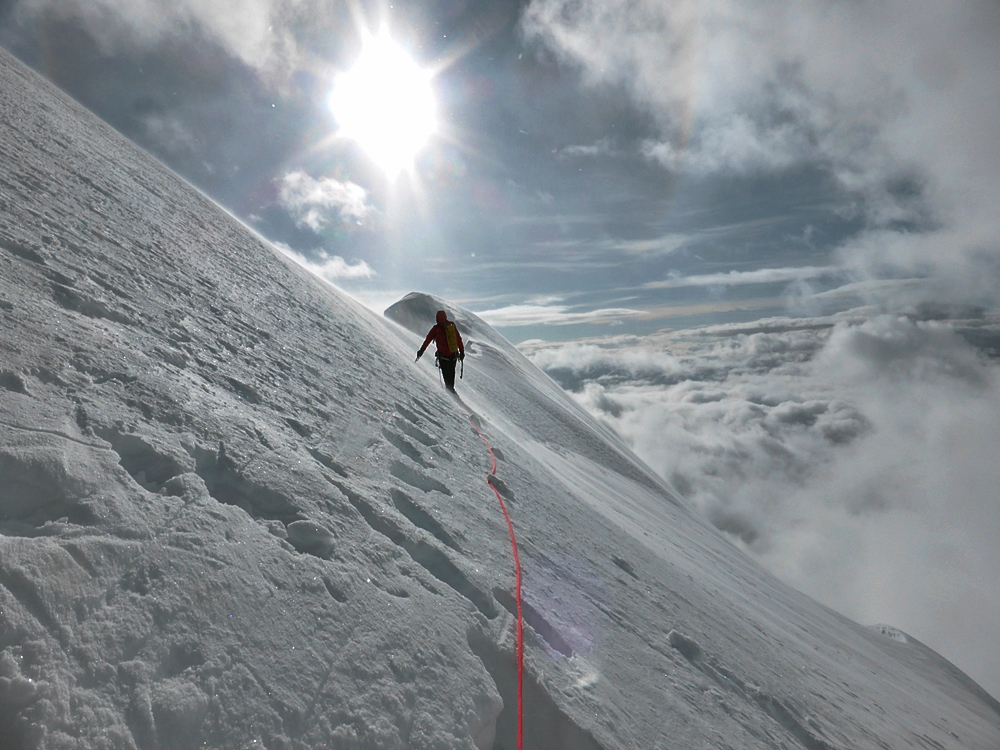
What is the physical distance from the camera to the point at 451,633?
360 cm

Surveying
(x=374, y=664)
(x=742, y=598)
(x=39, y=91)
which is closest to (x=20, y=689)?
(x=374, y=664)

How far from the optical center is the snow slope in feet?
7.82

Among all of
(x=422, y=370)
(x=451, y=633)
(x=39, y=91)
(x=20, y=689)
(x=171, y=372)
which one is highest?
(x=39, y=91)

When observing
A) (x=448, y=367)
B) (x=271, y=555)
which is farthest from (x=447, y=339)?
(x=271, y=555)

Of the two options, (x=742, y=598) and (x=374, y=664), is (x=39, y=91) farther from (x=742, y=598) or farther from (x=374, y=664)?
(x=742, y=598)

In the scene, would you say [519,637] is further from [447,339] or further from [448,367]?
[448,367]

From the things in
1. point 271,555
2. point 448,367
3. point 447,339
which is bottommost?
point 271,555

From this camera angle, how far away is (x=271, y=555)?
10.6 feet

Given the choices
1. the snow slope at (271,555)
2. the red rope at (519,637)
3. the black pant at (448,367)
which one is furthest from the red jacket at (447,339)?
the red rope at (519,637)

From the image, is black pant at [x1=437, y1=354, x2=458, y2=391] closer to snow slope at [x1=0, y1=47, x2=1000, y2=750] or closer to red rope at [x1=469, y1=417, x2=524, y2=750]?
snow slope at [x1=0, y1=47, x2=1000, y2=750]

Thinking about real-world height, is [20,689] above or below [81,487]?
below

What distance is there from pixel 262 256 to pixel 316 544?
8.80 meters

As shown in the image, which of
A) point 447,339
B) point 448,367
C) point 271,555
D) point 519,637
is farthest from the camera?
point 448,367

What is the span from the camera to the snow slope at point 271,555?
2.38 meters
